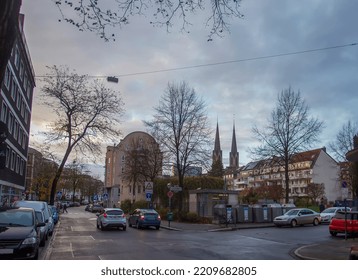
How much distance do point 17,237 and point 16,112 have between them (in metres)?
34.4

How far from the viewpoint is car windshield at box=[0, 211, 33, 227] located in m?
12.4

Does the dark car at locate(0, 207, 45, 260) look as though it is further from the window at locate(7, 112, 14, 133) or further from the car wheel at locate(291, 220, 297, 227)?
the window at locate(7, 112, 14, 133)

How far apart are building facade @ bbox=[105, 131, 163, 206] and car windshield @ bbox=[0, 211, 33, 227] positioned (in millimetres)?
23373

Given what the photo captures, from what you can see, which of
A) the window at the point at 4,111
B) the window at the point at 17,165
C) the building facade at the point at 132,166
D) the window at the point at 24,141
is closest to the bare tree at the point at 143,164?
the building facade at the point at 132,166

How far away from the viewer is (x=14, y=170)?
44.2m

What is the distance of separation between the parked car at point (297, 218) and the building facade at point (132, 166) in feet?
38.4

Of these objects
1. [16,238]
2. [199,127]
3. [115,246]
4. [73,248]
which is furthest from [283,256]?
[199,127]

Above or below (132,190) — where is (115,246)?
below

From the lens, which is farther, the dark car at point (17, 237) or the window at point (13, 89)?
the window at point (13, 89)

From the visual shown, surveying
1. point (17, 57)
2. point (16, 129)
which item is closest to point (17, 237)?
point (17, 57)

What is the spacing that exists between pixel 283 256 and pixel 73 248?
309 inches

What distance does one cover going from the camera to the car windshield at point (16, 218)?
12361 millimetres

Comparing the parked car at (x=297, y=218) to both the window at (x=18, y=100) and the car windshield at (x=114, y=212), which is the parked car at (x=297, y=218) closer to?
the car windshield at (x=114, y=212)

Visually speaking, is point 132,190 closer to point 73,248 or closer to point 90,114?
point 90,114
